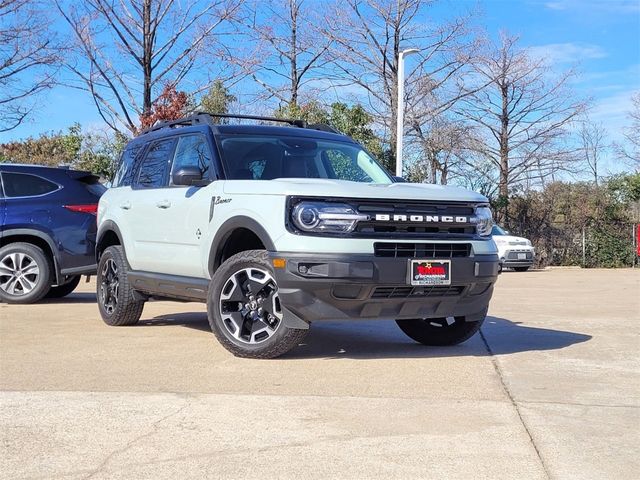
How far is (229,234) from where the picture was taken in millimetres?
6488

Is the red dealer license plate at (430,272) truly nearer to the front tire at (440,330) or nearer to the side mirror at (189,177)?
the front tire at (440,330)

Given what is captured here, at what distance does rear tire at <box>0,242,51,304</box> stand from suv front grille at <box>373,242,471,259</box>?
6.15m

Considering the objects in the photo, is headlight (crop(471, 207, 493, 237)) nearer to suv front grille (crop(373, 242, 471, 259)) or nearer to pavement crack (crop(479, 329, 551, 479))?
suv front grille (crop(373, 242, 471, 259))

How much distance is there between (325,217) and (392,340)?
7.35 feet

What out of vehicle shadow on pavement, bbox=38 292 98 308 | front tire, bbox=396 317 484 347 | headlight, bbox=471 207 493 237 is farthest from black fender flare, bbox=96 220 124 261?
headlight, bbox=471 207 493 237

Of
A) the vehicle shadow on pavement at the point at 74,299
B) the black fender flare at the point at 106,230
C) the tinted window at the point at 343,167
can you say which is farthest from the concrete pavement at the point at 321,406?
the vehicle shadow on pavement at the point at 74,299

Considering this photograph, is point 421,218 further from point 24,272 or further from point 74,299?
point 74,299

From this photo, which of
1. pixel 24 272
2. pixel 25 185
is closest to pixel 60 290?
pixel 24 272

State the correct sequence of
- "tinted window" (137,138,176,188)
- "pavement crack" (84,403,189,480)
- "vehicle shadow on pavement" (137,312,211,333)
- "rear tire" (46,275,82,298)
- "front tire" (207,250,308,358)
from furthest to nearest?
"rear tire" (46,275,82,298)
"vehicle shadow on pavement" (137,312,211,333)
"tinted window" (137,138,176,188)
"front tire" (207,250,308,358)
"pavement crack" (84,403,189,480)

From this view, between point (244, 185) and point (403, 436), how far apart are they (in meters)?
2.81

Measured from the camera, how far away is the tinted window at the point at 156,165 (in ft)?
25.3

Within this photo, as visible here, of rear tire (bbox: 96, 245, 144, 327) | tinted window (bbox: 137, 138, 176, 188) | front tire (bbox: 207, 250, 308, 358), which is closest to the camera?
front tire (bbox: 207, 250, 308, 358)

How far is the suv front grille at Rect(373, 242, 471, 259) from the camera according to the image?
5.96 m

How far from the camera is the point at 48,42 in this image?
851 inches
